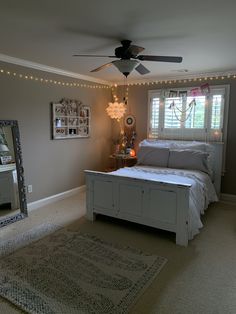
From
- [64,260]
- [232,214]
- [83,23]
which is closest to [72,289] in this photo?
[64,260]

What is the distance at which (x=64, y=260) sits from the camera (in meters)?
2.62

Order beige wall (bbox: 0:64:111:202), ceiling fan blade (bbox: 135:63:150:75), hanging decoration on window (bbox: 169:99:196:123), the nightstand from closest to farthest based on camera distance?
ceiling fan blade (bbox: 135:63:150:75) < beige wall (bbox: 0:64:111:202) < hanging decoration on window (bbox: 169:99:196:123) < the nightstand

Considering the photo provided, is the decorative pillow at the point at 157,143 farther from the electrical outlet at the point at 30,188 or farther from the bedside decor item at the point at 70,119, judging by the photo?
the electrical outlet at the point at 30,188

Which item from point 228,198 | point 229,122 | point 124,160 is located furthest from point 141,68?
point 228,198

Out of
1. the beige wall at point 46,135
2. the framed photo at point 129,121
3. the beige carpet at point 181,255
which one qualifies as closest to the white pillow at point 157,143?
the framed photo at point 129,121

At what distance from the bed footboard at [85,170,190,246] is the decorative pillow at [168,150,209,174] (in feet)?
4.34

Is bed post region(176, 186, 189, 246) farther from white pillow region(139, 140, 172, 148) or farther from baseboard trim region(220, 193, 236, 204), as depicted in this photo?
baseboard trim region(220, 193, 236, 204)

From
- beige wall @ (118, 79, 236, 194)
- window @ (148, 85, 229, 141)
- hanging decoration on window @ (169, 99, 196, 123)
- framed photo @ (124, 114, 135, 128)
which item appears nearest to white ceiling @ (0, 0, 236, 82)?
beige wall @ (118, 79, 236, 194)

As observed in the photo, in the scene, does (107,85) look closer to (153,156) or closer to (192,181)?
(153,156)

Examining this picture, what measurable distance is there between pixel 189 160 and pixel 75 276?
106 inches

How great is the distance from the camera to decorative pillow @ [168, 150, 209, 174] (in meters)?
4.13

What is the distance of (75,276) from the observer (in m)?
2.36

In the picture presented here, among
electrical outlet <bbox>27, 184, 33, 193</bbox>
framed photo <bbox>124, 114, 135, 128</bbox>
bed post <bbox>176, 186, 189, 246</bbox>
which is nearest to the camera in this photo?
bed post <bbox>176, 186, 189, 246</bbox>

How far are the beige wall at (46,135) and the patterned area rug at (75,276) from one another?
1498mm
